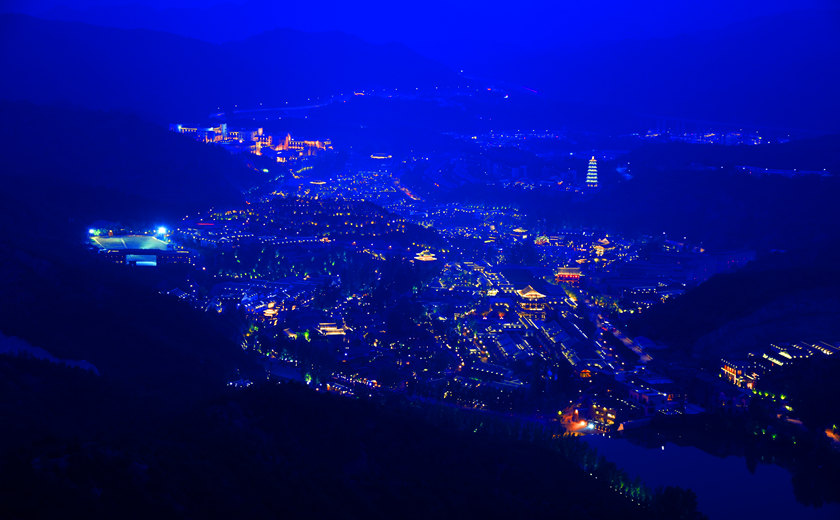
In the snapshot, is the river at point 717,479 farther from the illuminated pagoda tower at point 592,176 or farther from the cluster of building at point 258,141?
the cluster of building at point 258,141

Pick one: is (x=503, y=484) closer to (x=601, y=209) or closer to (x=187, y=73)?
→ (x=601, y=209)

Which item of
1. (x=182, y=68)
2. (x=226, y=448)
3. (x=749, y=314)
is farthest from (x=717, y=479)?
(x=182, y=68)

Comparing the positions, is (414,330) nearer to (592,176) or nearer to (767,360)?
(767,360)

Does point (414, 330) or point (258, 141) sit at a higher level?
point (258, 141)

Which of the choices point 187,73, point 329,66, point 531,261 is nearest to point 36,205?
point 531,261

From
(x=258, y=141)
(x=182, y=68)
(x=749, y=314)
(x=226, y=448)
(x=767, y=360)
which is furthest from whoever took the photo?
(x=182, y=68)

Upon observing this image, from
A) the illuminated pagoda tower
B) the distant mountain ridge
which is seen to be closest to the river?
the illuminated pagoda tower

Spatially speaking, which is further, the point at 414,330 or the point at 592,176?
the point at 592,176

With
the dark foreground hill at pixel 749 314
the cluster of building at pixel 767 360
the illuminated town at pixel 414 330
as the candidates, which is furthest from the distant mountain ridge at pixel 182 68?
the cluster of building at pixel 767 360
